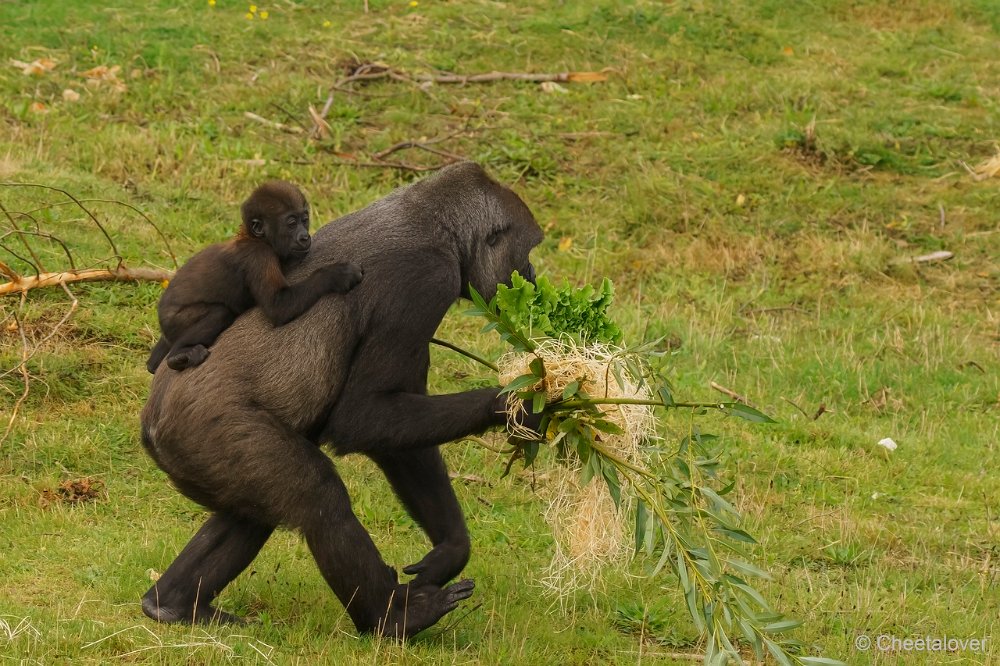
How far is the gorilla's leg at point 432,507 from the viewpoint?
5.35 meters

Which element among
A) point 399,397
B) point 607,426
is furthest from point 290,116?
point 607,426

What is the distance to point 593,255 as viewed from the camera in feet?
32.3

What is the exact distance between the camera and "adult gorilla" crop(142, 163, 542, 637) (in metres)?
4.82

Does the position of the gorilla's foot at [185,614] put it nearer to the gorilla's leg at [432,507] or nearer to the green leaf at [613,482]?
the gorilla's leg at [432,507]

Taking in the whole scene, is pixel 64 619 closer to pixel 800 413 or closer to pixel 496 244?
pixel 496 244

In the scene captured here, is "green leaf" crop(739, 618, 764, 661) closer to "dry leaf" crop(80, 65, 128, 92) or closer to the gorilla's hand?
the gorilla's hand

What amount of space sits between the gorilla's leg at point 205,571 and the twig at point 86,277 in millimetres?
2775

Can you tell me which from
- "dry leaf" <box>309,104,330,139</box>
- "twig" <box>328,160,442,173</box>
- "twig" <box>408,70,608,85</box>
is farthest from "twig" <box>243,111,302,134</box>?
"twig" <box>408,70,608,85</box>

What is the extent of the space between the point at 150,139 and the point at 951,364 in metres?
6.49

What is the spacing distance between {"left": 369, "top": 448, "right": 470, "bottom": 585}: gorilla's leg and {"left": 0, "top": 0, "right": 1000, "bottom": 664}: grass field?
0.33 m

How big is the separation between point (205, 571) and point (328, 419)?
2.65ft

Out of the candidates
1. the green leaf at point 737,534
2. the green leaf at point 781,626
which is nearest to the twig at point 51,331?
the green leaf at point 737,534

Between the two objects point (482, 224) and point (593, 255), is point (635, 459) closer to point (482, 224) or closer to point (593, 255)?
point (482, 224)
